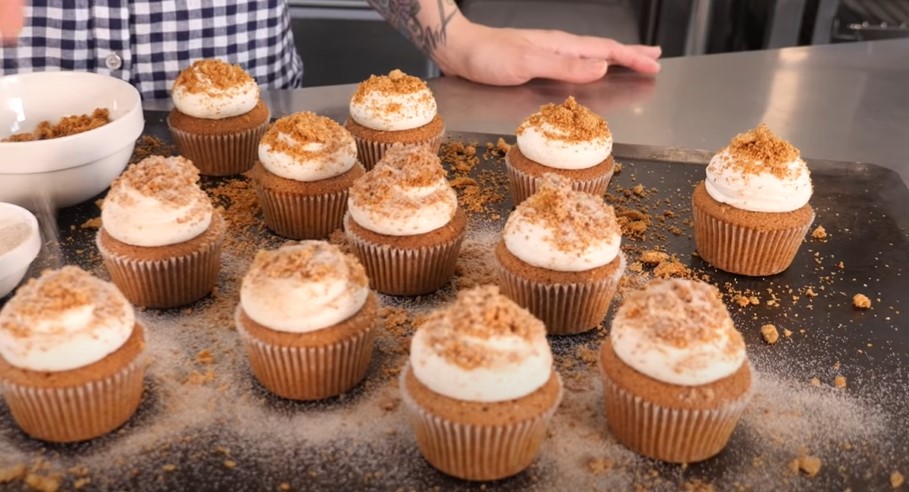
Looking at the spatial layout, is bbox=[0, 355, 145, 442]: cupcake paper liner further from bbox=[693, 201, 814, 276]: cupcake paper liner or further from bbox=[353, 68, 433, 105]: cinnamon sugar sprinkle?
bbox=[693, 201, 814, 276]: cupcake paper liner

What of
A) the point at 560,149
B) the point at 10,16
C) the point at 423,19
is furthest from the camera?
the point at 423,19

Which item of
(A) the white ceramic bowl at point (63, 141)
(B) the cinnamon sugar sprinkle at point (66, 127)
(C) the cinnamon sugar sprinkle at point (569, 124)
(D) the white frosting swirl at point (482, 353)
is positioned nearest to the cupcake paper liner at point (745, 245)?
(C) the cinnamon sugar sprinkle at point (569, 124)

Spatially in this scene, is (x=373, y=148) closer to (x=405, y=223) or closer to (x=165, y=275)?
(x=405, y=223)

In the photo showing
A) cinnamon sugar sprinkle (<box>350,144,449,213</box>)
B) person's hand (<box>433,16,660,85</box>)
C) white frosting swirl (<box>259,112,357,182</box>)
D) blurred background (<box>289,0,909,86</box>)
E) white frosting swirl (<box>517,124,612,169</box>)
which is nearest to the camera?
cinnamon sugar sprinkle (<box>350,144,449,213</box>)

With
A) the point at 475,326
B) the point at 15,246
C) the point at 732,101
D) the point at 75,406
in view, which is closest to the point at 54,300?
the point at 75,406

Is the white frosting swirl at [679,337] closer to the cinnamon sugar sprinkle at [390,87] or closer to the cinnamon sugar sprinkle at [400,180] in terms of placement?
the cinnamon sugar sprinkle at [400,180]

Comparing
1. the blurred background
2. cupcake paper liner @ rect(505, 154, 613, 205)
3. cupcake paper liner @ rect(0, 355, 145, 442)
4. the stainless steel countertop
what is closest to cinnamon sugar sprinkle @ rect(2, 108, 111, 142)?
the stainless steel countertop

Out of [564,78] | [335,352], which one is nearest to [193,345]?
[335,352]

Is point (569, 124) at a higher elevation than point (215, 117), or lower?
higher
